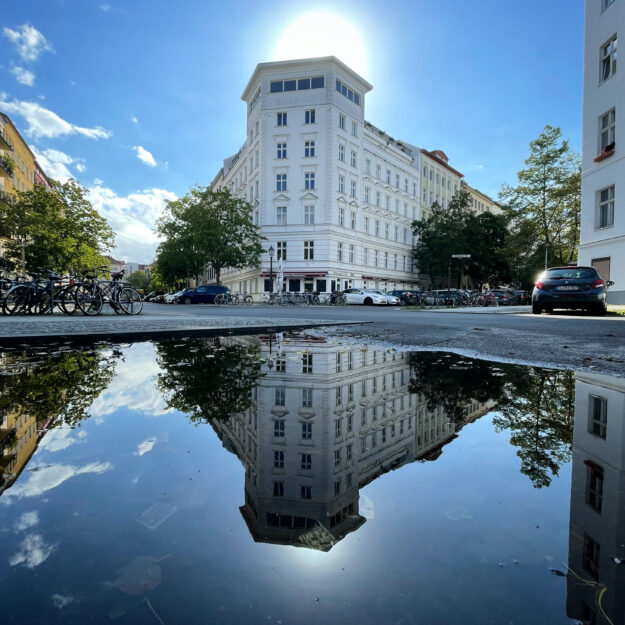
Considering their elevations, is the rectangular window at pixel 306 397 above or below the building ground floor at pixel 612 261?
below

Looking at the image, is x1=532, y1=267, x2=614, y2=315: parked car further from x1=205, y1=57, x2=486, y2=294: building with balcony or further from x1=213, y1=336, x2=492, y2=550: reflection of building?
x1=205, y1=57, x2=486, y2=294: building with balcony

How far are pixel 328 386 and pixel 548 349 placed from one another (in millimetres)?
3637

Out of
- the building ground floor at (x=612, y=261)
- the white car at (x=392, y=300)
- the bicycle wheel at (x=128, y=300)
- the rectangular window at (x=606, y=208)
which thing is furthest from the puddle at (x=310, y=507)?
the white car at (x=392, y=300)

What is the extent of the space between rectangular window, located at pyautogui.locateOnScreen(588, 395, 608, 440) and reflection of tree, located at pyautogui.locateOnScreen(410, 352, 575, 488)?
89 mm

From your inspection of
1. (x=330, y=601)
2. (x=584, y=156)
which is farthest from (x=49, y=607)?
(x=584, y=156)

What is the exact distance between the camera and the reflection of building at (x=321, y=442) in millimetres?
1193

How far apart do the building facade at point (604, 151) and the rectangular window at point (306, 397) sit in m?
22.5

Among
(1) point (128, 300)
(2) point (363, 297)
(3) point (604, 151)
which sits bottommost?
(1) point (128, 300)

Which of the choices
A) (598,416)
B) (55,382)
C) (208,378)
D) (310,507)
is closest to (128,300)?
(55,382)

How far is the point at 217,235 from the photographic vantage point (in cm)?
4362

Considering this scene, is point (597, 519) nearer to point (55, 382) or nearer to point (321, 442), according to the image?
point (321, 442)

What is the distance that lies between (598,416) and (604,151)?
24.1 meters

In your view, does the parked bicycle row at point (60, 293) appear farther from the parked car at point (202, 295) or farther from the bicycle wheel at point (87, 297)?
the parked car at point (202, 295)

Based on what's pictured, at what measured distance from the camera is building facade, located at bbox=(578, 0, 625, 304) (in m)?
20.6
